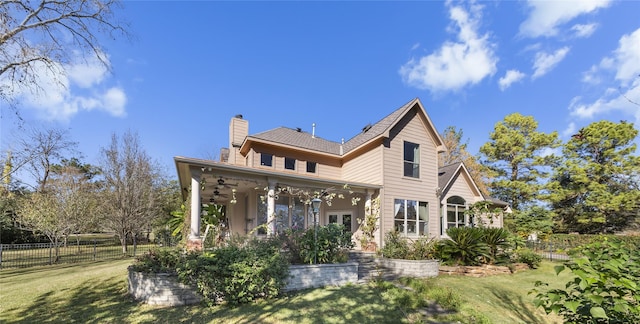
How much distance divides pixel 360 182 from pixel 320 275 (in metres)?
6.63

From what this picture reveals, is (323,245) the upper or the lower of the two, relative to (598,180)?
lower

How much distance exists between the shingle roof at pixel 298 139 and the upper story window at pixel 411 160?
3802mm

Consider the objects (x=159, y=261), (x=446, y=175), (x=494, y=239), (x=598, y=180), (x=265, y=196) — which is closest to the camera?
(x=159, y=261)

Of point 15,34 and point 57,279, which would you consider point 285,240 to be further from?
point 15,34

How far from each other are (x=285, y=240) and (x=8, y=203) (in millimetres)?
26398

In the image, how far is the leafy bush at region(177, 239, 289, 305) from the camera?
22.4 feet

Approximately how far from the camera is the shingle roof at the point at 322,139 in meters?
14.6

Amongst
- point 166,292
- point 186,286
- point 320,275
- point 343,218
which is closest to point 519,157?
point 343,218

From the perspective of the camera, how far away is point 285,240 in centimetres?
893

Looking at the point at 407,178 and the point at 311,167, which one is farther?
the point at 311,167

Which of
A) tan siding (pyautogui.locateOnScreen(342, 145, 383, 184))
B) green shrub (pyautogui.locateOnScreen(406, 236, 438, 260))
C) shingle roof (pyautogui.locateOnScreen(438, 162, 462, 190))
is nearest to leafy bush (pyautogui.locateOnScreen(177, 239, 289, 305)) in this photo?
green shrub (pyautogui.locateOnScreen(406, 236, 438, 260))

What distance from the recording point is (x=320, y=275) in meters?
8.48

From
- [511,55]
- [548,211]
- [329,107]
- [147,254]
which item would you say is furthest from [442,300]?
[548,211]

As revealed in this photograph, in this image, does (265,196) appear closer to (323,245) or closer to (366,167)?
(323,245)
